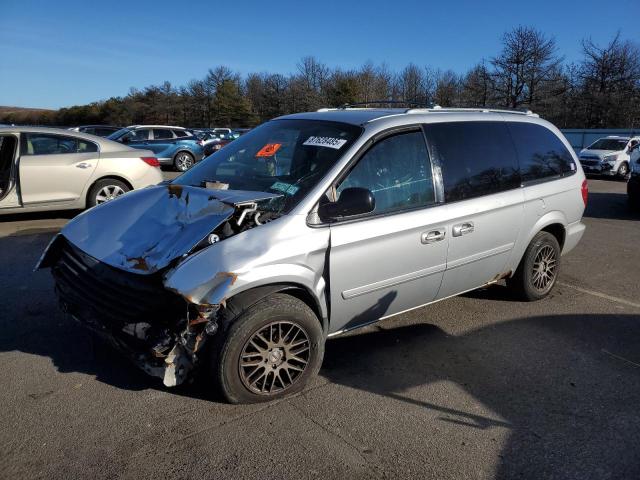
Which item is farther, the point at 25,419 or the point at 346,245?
the point at 346,245

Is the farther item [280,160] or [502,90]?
[502,90]

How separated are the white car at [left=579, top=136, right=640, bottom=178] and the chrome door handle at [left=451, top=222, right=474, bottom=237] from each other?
1718 centimetres

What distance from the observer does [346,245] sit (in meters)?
3.27

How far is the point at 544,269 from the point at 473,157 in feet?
5.21

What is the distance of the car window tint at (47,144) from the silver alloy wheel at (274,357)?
6.54 meters

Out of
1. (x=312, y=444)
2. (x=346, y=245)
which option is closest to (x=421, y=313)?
(x=346, y=245)

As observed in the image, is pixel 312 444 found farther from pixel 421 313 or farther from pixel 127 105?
pixel 127 105

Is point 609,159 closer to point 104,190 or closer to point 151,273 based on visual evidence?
point 104,190

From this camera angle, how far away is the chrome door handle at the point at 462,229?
385 cm

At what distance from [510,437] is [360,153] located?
6.58 ft

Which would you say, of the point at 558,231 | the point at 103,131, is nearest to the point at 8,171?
the point at 558,231

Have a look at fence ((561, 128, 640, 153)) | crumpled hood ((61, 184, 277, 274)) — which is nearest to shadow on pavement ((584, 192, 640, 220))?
crumpled hood ((61, 184, 277, 274))

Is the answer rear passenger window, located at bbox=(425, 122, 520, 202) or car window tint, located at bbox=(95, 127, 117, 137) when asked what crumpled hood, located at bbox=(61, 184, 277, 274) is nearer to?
rear passenger window, located at bbox=(425, 122, 520, 202)

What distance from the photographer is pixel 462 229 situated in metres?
Answer: 3.90
